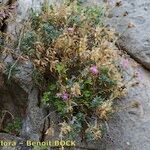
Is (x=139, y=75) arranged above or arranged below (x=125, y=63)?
below

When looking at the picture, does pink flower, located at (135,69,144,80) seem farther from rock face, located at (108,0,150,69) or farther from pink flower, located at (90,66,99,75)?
pink flower, located at (90,66,99,75)

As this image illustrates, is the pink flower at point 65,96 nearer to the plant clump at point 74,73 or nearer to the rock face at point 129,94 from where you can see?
the plant clump at point 74,73

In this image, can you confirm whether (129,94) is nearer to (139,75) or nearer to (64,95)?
(139,75)

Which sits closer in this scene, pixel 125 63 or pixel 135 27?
pixel 125 63

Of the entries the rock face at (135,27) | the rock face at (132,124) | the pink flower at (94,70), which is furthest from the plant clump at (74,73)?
the rock face at (135,27)

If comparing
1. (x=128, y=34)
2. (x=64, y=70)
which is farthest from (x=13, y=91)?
(x=128, y=34)

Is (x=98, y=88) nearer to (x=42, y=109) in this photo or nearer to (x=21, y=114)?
(x=42, y=109)

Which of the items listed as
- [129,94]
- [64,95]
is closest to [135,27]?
[129,94]
